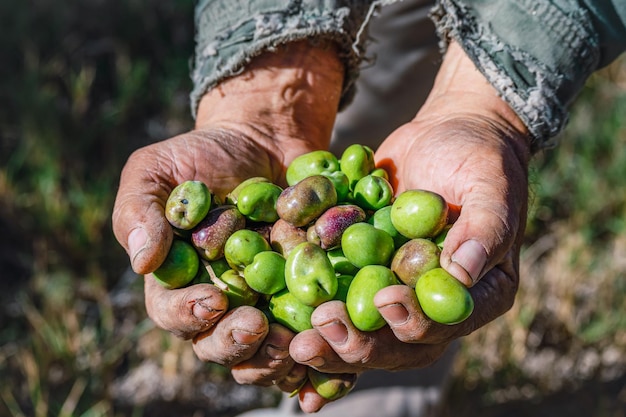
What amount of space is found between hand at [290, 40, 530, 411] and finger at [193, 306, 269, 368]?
8 centimetres

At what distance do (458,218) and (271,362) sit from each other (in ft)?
1.52

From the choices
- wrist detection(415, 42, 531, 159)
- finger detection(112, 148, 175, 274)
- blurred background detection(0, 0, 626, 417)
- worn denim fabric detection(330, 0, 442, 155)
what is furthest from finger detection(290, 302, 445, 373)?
worn denim fabric detection(330, 0, 442, 155)

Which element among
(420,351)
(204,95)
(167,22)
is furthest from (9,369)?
(167,22)

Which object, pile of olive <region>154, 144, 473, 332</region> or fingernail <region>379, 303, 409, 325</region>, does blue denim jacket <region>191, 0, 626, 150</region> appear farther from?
fingernail <region>379, 303, 409, 325</region>

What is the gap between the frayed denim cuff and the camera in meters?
1.74

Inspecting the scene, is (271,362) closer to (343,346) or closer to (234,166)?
(343,346)

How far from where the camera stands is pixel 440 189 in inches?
63.5

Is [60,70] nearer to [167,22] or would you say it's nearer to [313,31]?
[167,22]

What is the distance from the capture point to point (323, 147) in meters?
2.05

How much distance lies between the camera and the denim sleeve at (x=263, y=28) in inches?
72.9

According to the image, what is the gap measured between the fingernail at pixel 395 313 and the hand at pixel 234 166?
0.22 metres

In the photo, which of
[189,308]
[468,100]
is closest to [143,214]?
[189,308]

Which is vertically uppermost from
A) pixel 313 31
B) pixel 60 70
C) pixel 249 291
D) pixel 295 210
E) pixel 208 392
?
pixel 313 31

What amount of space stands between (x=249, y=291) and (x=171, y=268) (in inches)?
6.5
